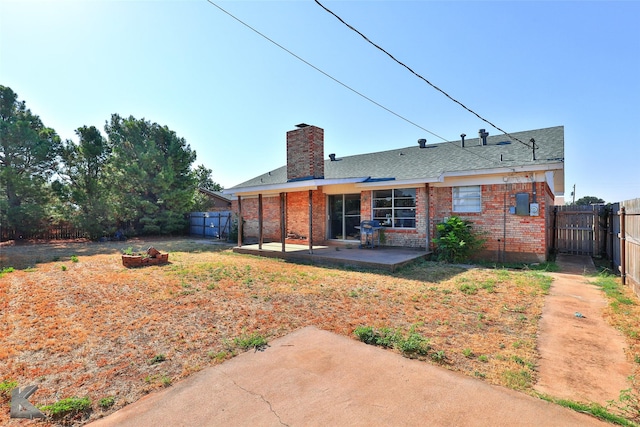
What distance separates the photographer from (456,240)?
9.19 metres

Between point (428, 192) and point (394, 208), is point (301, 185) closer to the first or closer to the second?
point (394, 208)

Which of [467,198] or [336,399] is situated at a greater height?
[467,198]

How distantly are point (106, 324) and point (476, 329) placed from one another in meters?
5.38

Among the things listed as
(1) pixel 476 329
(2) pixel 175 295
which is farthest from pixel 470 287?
(2) pixel 175 295

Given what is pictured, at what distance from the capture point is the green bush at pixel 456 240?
30.4 feet

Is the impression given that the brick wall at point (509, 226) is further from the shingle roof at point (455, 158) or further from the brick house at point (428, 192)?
the shingle roof at point (455, 158)

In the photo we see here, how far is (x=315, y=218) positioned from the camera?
42.5ft

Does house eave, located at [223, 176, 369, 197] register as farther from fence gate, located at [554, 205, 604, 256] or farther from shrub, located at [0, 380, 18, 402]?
shrub, located at [0, 380, 18, 402]

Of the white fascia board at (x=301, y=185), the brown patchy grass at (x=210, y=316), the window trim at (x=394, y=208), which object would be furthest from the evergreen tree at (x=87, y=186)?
the window trim at (x=394, y=208)

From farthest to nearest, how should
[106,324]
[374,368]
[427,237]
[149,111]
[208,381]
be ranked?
[149,111] < [427,237] < [106,324] < [374,368] < [208,381]

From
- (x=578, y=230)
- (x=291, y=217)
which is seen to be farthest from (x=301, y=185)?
(x=578, y=230)

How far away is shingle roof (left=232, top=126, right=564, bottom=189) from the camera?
9578 millimetres

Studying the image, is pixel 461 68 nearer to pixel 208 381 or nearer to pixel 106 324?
pixel 208 381

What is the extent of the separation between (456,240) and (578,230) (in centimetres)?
533
